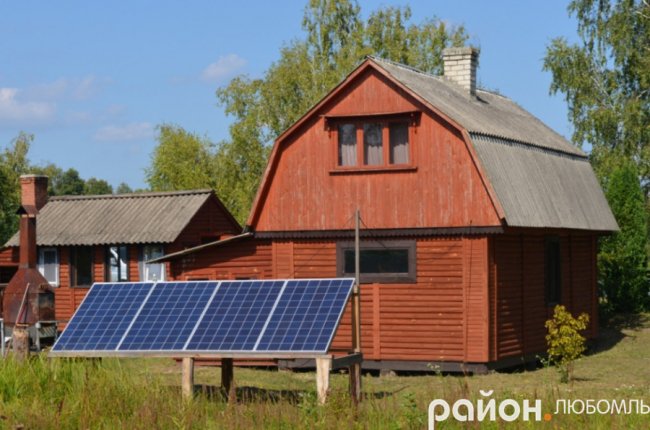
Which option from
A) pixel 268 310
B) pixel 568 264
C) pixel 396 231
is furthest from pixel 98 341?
pixel 568 264

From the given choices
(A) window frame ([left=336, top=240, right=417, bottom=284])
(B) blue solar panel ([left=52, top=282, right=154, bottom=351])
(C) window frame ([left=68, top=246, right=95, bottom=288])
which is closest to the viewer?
(B) blue solar panel ([left=52, top=282, right=154, bottom=351])

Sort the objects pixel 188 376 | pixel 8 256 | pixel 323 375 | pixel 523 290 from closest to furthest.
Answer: pixel 323 375 < pixel 188 376 < pixel 523 290 < pixel 8 256

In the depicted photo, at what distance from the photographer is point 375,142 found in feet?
86.1

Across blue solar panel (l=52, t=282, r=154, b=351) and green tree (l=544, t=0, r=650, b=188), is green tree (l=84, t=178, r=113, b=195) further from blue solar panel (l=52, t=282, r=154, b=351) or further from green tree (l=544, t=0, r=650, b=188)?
blue solar panel (l=52, t=282, r=154, b=351)

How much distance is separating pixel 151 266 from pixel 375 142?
12599mm

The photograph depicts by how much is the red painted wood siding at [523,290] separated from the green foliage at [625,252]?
6.40m

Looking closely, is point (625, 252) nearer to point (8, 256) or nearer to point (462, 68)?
point (462, 68)

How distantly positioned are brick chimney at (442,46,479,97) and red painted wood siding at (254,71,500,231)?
5.21 meters

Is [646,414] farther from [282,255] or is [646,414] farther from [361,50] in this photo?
[361,50]

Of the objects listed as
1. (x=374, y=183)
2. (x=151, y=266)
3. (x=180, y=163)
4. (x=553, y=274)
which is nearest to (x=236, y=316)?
(x=374, y=183)

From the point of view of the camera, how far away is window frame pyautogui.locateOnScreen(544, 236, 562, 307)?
2844 cm

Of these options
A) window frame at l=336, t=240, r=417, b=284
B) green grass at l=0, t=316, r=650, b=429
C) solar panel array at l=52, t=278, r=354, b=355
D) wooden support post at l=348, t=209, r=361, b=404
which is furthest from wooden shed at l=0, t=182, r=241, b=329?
green grass at l=0, t=316, r=650, b=429

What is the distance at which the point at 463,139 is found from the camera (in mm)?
25188

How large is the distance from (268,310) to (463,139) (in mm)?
8672
